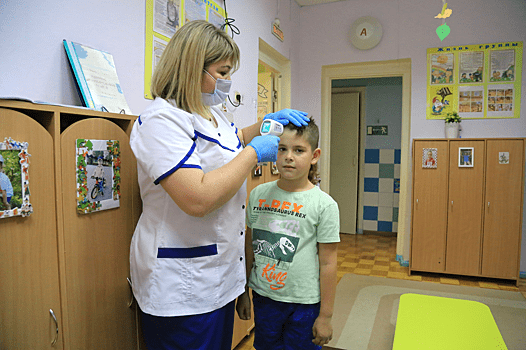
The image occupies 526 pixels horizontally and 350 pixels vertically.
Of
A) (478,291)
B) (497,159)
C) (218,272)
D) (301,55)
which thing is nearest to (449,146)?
(497,159)

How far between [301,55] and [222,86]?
3425mm

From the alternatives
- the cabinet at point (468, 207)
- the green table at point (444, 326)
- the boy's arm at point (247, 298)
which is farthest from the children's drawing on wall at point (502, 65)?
the boy's arm at point (247, 298)

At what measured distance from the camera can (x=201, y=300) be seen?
1006 millimetres

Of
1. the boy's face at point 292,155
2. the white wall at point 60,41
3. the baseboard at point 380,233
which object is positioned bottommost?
the baseboard at point 380,233

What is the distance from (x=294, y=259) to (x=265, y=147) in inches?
17.0

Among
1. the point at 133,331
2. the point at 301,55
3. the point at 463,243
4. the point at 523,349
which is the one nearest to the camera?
the point at 133,331

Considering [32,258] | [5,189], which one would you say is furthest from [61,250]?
[5,189]

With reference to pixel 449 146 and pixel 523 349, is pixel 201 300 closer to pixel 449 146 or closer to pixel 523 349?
pixel 523 349

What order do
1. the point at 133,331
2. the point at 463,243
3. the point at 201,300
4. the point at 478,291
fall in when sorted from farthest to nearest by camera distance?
the point at 463,243, the point at 478,291, the point at 133,331, the point at 201,300

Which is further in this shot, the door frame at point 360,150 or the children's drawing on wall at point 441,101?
the door frame at point 360,150

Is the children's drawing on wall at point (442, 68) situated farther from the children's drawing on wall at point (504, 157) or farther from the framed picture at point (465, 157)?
the children's drawing on wall at point (504, 157)

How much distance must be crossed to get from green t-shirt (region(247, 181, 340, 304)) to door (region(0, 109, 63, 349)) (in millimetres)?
637

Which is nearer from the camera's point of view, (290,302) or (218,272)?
(218,272)

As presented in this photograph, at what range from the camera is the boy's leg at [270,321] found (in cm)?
123
